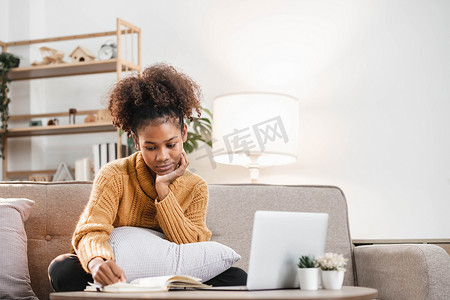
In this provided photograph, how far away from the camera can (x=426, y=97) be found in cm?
310

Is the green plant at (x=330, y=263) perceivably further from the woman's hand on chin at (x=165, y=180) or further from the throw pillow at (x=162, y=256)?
the woman's hand on chin at (x=165, y=180)

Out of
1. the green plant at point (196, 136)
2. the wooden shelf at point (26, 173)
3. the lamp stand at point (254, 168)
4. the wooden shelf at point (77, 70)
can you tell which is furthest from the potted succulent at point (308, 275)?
the wooden shelf at point (26, 173)

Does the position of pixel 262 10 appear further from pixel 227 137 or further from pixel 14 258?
pixel 14 258

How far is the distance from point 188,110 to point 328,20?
1.72 metres

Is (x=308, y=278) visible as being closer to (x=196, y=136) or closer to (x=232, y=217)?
(x=232, y=217)

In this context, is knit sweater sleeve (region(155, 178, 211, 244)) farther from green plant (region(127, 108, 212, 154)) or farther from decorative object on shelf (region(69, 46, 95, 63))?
decorative object on shelf (region(69, 46, 95, 63))

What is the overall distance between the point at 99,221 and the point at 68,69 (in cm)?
210

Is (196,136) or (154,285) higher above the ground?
(196,136)

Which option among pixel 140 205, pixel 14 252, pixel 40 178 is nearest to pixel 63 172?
pixel 40 178

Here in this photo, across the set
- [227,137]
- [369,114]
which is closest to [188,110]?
[227,137]

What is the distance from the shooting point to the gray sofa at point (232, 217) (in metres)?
1.97

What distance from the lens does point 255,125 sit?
9.23 ft

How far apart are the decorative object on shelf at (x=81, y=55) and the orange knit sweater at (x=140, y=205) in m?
1.78

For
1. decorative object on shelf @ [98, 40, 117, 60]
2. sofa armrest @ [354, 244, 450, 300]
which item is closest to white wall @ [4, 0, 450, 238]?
decorative object on shelf @ [98, 40, 117, 60]
